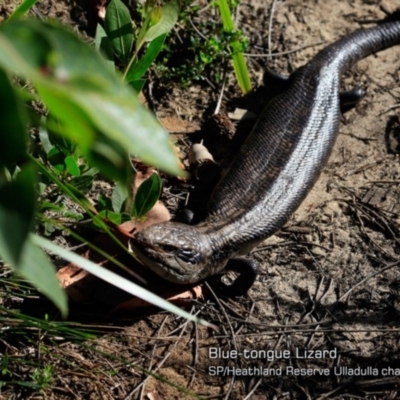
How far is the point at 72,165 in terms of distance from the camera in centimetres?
309

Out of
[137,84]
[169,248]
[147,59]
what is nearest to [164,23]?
[147,59]

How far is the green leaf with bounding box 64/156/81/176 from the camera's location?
10.1 feet

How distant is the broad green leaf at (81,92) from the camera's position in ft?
3.18

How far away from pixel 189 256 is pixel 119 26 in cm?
119

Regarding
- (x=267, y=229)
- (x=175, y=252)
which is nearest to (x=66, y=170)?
(x=175, y=252)

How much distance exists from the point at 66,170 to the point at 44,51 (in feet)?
7.10

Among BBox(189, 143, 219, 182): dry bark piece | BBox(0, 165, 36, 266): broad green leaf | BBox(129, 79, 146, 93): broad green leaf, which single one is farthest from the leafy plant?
BBox(189, 143, 219, 182): dry bark piece

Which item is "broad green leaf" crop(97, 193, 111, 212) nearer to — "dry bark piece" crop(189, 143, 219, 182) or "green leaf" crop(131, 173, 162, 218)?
"green leaf" crop(131, 173, 162, 218)

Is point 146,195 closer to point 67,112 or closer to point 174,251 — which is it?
point 174,251

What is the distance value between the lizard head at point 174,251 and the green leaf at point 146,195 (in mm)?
152

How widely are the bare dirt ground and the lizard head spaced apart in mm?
190

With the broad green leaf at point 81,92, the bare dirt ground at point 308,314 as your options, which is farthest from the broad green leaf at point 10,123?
the bare dirt ground at point 308,314

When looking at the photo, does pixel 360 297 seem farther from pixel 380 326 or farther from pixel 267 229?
pixel 267 229

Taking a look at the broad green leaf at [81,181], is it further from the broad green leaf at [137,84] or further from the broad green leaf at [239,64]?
the broad green leaf at [239,64]
